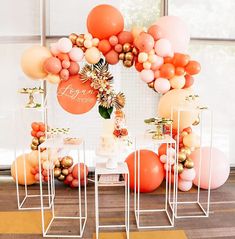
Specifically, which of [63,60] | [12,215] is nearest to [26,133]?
[12,215]

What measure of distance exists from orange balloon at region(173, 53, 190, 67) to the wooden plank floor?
4.73 feet

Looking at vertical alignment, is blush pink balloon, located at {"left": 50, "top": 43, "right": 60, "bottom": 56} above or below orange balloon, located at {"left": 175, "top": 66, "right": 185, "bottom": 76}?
above

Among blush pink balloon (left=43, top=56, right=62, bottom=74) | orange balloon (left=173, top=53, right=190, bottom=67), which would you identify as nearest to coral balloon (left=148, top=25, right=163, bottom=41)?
orange balloon (left=173, top=53, right=190, bottom=67)

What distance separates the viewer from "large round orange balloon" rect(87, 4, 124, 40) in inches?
114

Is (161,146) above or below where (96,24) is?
below

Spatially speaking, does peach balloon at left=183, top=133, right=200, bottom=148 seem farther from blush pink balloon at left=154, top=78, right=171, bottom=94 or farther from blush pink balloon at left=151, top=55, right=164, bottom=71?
blush pink balloon at left=151, top=55, right=164, bottom=71

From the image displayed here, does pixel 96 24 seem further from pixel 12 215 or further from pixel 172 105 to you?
pixel 12 215

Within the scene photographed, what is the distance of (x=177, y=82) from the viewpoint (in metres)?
3.00

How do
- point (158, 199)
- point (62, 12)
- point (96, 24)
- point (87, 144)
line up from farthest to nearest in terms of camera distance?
point (87, 144) < point (62, 12) < point (158, 199) < point (96, 24)

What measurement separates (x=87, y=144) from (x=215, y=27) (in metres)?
2.26

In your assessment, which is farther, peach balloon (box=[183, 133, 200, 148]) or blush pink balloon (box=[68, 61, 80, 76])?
peach balloon (box=[183, 133, 200, 148])

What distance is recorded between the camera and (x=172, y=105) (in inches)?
122

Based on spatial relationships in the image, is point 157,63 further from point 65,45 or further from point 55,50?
point 55,50

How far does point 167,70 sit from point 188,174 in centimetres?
121
